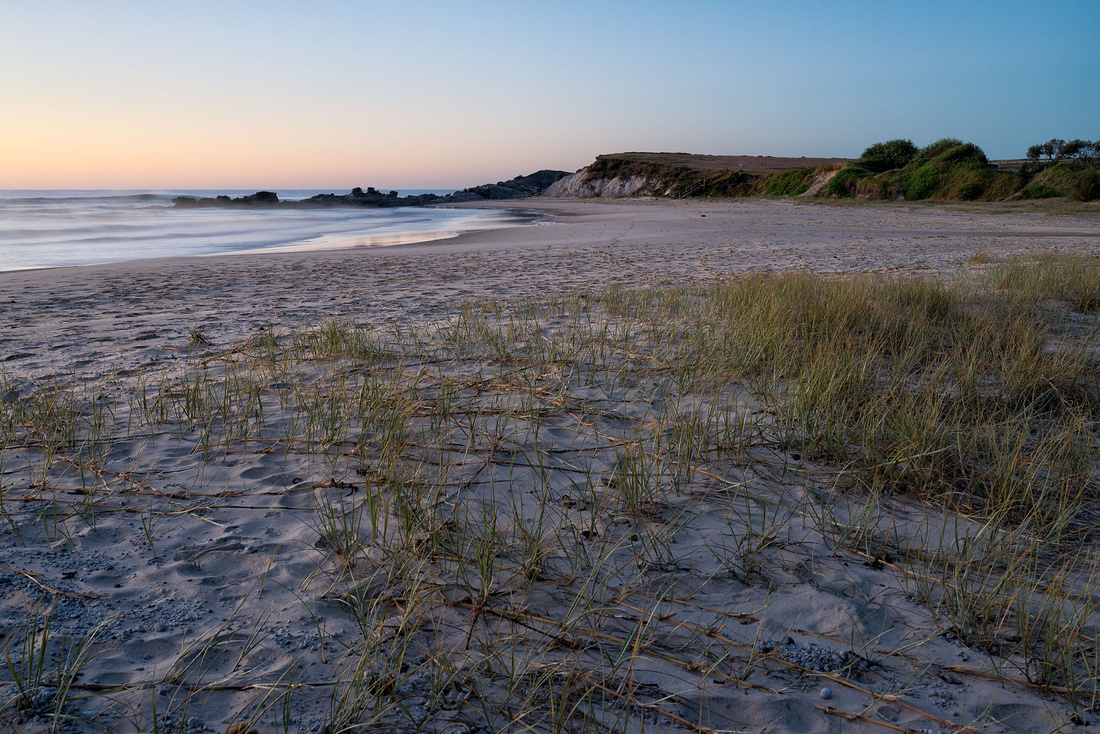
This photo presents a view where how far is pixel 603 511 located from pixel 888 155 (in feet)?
123

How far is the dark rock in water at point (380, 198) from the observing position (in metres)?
37.8

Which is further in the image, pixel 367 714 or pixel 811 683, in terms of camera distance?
pixel 811 683

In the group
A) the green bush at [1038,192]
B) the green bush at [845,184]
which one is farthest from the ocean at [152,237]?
the green bush at [1038,192]

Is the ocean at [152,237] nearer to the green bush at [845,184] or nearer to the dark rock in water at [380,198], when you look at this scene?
the dark rock in water at [380,198]

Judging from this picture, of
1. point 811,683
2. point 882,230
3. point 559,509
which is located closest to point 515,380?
point 559,509

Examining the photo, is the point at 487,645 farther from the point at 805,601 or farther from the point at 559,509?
the point at 805,601

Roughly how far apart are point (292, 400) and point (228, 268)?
25.6ft

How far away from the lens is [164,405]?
2.98 m

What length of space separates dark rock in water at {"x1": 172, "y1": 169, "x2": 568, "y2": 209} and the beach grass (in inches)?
1507

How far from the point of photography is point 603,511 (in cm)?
211

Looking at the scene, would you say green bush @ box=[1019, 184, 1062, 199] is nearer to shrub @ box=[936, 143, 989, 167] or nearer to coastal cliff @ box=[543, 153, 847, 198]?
shrub @ box=[936, 143, 989, 167]

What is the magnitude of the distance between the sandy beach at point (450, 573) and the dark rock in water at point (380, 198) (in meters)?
38.3

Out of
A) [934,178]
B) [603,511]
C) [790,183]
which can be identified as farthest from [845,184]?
[603,511]

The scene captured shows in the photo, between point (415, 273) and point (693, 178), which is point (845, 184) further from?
point (415, 273)
